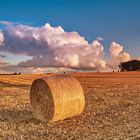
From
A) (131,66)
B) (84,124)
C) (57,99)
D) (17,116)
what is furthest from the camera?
(131,66)

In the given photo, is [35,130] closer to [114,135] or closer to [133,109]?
[114,135]

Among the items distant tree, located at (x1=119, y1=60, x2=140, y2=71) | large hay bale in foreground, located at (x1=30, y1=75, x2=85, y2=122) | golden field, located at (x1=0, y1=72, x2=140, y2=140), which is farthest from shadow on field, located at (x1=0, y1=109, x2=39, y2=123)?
distant tree, located at (x1=119, y1=60, x2=140, y2=71)

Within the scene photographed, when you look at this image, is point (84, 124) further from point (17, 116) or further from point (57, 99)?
point (17, 116)

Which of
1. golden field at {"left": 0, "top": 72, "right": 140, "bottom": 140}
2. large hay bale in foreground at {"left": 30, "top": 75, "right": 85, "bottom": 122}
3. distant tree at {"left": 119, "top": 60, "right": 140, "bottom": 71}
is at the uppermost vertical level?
distant tree at {"left": 119, "top": 60, "right": 140, "bottom": 71}

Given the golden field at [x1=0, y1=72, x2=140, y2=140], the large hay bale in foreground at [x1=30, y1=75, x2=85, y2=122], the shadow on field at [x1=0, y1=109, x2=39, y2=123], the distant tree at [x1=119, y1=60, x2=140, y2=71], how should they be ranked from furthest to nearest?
the distant tree at [x1=119, y1=60, x2=140, y2=71] → the shadow on field at [x1=0, y1=109, x2=39, y2=123] → the large hay bale in foreground at [x1=30, y1=75, x2=85, y2=122] → the golden field at [x1=0, y1=72, x2=140, y2=140]

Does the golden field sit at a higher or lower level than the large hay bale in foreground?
lower

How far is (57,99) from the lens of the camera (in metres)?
14.3

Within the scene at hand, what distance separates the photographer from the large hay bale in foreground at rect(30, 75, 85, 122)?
46.8 feet

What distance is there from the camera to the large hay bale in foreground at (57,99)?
14273mm

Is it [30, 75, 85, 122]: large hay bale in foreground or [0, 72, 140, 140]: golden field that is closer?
[0, 72, 140, 140]: golden field

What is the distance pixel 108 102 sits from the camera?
18.5m

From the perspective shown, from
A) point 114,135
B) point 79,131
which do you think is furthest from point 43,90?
point 114,135

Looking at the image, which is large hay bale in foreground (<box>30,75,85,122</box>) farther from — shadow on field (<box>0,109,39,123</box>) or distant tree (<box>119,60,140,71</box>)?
distant tree (<box>119,60,140,71</box>)

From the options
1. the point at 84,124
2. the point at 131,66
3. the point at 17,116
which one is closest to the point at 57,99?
the point at 84,124
